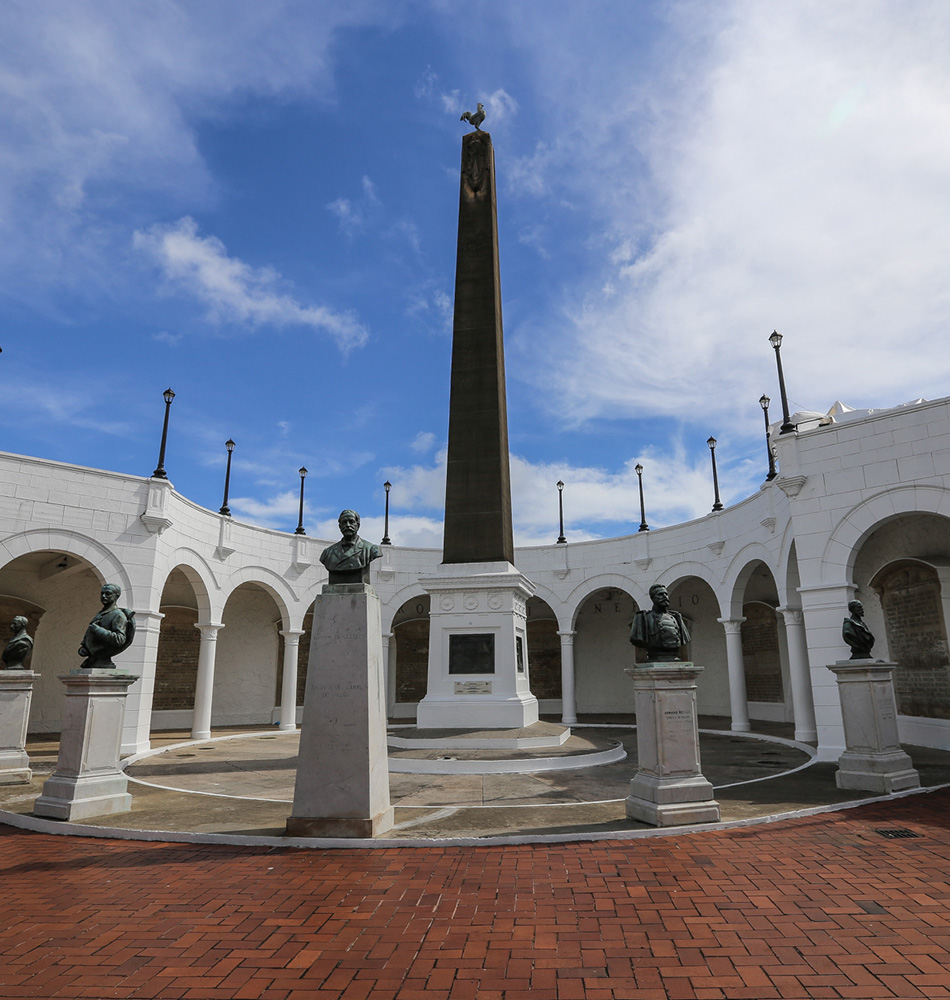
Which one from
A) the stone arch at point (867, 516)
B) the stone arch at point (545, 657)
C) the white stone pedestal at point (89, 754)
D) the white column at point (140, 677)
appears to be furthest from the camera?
the stone arch at point (545, 657)

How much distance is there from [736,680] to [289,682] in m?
12.8

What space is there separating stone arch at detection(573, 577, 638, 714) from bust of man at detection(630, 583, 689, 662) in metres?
17.7

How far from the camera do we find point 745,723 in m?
17.2

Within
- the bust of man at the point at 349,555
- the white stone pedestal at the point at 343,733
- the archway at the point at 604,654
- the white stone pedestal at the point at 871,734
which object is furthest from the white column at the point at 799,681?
the white stone pedestal at the point at 343,733

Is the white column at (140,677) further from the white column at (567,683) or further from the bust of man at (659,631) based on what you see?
the white column at (567,683)

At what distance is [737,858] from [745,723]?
1307 cm

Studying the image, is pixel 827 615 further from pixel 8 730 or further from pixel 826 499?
pixel 8 730

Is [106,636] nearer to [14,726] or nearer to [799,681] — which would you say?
[14,726]

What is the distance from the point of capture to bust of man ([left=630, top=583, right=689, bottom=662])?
724cm

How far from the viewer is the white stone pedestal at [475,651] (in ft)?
40.8

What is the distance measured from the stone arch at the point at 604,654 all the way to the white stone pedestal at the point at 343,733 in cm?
1954

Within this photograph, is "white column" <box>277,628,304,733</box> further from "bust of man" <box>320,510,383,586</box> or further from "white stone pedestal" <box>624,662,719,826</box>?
"white stone pedestal" <box>624,662,719,826</box>

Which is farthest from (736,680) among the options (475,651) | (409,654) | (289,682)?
(289,682)

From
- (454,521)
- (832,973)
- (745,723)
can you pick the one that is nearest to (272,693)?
(454,521)
